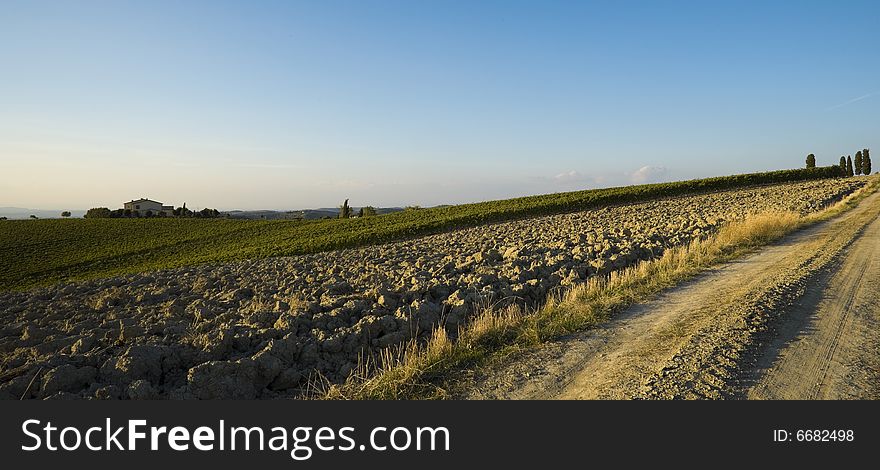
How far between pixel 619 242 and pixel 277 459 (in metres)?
13.3

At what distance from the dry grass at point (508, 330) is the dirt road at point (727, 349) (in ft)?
1.16

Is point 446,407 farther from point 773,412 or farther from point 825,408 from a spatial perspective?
point 825,408

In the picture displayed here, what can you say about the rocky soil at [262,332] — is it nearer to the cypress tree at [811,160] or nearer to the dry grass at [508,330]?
the dry grass at [508,330]

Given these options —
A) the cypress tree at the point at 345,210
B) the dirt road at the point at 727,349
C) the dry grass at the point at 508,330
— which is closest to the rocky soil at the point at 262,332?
the dry grass at the point at 508,330

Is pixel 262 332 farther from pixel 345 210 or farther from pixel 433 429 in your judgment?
pixel 345 210

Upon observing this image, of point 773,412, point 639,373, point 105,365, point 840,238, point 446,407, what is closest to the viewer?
point 773,412

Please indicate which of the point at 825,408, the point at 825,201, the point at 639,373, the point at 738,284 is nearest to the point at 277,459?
the point at 639,373

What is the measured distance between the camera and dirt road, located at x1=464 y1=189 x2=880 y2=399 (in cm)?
505

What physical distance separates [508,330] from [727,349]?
116 inches

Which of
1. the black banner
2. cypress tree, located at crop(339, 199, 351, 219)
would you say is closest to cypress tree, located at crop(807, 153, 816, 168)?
cypress tree, located at crop(339, 199, 351, 219)

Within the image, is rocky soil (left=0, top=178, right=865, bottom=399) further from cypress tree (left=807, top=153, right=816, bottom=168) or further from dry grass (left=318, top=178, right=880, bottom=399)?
cypress tree (left=807, top=153, right=816, bottom=168)

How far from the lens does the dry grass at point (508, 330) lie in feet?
18.1

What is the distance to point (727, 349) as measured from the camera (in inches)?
233

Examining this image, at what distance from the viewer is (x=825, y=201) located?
89.8 ft
